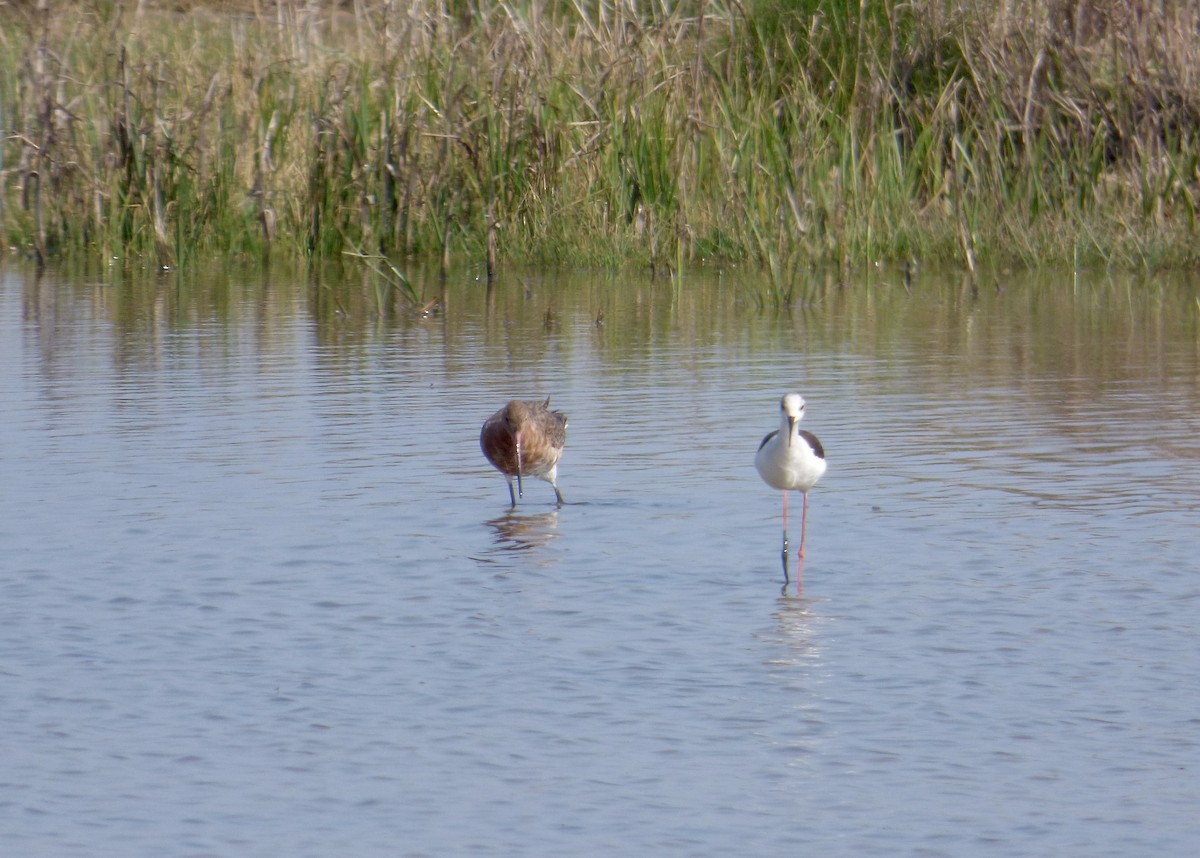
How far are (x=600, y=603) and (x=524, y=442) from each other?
4.81 feet

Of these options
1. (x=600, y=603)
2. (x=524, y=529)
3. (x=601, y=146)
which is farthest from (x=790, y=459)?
(x=601, y=146)

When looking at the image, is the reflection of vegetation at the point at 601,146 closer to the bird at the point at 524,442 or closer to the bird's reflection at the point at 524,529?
the bird at the point at 524,442

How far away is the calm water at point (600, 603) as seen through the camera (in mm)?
4176

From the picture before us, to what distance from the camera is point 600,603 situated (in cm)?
584

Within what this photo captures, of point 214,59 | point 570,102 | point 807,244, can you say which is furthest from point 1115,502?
point 214,59

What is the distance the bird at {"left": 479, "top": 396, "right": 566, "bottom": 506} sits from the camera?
7270 millimetres

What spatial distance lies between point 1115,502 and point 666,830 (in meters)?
3.50

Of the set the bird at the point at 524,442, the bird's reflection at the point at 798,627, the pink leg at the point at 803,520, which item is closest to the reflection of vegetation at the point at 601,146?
the bird at the point at 524,442

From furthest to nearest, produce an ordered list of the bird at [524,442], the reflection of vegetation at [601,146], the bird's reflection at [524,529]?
the reflection of vegetation at [601,146], the bird at [524,442], the bird's reflection at [524,529]

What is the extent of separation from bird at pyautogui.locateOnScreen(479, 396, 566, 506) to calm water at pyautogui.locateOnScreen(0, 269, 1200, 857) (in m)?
0.15

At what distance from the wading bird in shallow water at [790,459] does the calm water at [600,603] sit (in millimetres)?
241

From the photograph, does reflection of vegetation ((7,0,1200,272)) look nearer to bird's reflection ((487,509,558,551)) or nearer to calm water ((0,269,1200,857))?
calm water ((0,269,1200,857))

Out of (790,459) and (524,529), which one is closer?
(790,459)

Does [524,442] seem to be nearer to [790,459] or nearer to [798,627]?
[790,459]
